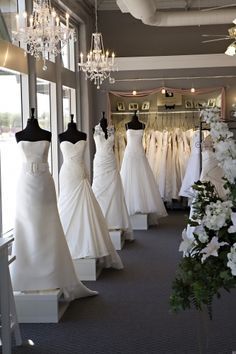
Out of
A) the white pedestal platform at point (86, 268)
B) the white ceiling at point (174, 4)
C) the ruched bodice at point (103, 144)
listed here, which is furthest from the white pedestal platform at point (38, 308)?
the white ceiling at point (174, 4)

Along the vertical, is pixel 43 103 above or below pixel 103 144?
above

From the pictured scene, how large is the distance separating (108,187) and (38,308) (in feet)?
10.2

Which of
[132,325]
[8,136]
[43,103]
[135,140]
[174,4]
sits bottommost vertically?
[132,325]

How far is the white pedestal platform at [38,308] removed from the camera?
4.57 metres

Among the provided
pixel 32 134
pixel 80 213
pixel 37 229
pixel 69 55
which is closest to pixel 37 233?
pixel 37 229

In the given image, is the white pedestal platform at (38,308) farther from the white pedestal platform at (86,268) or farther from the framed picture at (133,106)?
the framed picture at (133,106)

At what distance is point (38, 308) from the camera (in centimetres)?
459

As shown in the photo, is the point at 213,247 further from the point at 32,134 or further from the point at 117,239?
the point at 117,239

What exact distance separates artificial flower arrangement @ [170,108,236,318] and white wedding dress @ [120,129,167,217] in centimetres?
669

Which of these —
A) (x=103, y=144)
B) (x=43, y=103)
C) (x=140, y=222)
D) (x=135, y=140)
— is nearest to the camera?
(x=103, y=144)

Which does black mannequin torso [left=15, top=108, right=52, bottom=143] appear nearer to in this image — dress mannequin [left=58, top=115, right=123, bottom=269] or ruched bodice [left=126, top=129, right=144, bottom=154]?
dress mannequin [left=58, top=115, right=123, bottom=269]

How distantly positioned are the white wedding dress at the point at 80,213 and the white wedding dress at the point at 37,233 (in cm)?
100

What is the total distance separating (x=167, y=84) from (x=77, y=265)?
6.12 metres

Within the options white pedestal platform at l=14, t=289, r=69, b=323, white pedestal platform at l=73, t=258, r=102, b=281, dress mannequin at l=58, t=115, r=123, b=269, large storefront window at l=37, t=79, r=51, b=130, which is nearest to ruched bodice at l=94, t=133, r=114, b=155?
large storefront window at l=37, t=79, r=51, b=130
